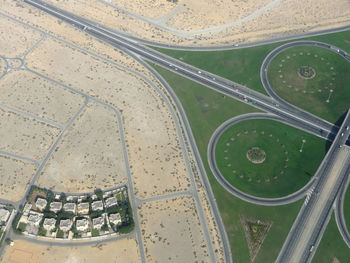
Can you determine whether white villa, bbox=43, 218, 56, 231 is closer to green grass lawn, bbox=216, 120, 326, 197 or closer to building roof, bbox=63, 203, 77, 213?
building roof, bbox=63, 203, 77, 213

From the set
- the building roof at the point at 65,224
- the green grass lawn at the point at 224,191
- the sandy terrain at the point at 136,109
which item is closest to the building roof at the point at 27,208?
the building roof at the point at 65,224

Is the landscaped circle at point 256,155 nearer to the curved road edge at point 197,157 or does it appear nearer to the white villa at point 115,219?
the curved road edge at point 197,157

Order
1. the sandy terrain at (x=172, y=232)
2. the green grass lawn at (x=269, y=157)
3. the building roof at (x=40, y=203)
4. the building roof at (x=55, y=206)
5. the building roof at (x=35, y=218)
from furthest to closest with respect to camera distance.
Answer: the green grass lawn at (x=269, y=157) → the building roof at (x=40, y=203) → the building roof at (x=55, y=206) → the building roof at (x=35, y=218) → the sandy terrain at (x=172, y=232)

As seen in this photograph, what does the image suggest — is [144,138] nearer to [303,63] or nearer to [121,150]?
[121,150]

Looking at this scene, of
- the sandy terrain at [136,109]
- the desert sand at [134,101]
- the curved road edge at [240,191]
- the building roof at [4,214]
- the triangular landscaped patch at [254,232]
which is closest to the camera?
the triangular landscaped patch at [254,232]

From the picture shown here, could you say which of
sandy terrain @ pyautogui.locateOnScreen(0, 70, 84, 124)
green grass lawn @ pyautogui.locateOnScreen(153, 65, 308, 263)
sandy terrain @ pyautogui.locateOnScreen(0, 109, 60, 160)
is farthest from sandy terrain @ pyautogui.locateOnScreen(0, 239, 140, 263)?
sandy terrain @ pyautogui.locateOnScreen(0, 70, 84, 124)

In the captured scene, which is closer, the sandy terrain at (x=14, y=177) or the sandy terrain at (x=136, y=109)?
the sandy terrain at (x=14, y=177)

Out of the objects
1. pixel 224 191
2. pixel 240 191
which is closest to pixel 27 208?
pixel 224 191
